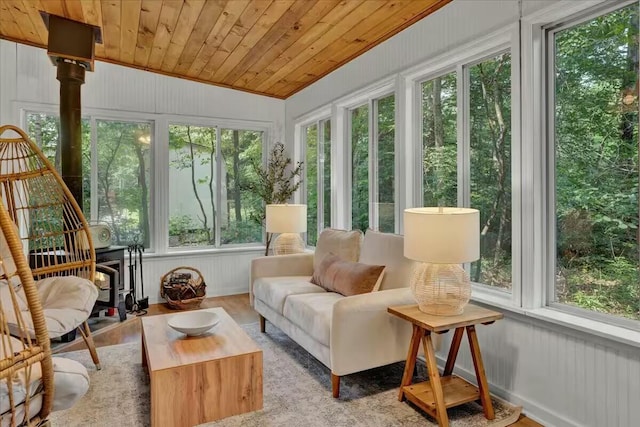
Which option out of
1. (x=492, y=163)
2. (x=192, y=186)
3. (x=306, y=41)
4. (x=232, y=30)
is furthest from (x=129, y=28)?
(x=492, y=163)

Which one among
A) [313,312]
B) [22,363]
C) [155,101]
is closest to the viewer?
[22,363]

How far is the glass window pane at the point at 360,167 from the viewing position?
3936mm

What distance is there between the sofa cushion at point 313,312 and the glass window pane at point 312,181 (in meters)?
2.02

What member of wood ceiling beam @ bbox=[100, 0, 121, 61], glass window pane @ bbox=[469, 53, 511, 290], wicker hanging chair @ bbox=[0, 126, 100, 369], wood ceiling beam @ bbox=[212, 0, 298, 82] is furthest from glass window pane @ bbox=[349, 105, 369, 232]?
wicker hanging chair @ bbox=[0, 126, 100, 369]

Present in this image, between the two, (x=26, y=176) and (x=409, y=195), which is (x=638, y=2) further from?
(x=26, y=176)

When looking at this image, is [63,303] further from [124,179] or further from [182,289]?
[124,179]

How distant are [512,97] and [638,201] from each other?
86 cm

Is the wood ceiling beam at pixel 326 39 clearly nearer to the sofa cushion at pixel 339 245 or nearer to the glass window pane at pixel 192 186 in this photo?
the glass window pane at pixel 192 186

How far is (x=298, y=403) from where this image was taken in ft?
7.56

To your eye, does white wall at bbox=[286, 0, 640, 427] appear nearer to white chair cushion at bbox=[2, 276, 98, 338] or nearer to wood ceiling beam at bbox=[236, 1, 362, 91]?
wood ceiling beam at bbox=[236, 1, 362, 91]

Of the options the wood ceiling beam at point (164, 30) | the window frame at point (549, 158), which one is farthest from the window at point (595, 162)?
the wood ceiling beam at point (164, 30)

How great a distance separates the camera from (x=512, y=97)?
234cm

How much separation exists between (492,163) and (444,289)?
3.22 feet

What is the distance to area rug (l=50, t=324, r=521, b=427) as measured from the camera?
212 cm
